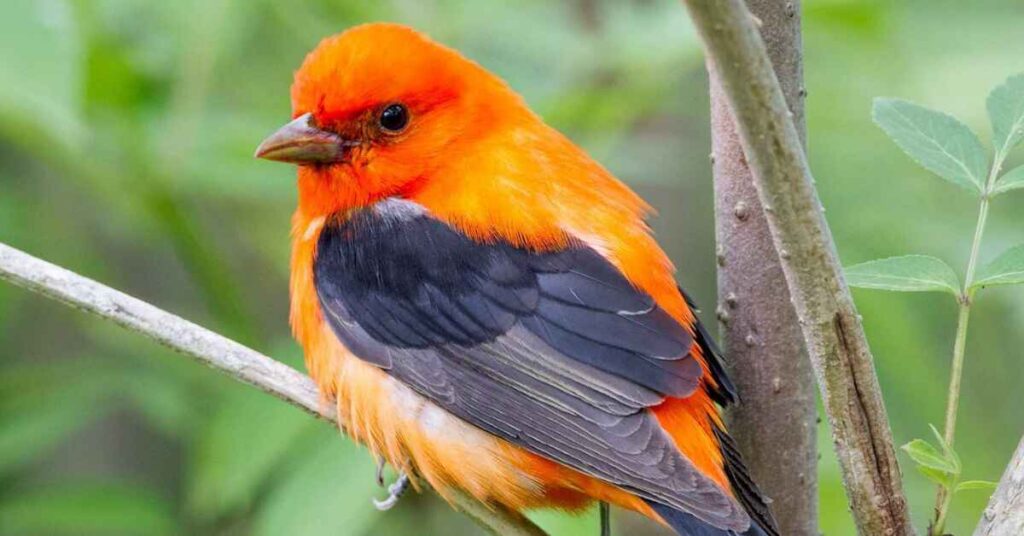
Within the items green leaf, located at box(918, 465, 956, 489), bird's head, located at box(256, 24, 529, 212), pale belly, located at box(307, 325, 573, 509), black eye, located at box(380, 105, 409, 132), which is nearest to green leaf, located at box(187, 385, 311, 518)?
pale belly, located at box(307, 325, 573, 509)

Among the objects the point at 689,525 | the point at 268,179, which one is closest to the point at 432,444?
the point at 689,525

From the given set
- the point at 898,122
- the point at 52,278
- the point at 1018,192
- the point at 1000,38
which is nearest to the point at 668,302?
the point at 898,122

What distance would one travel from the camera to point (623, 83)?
4.39 metres

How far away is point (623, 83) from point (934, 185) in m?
1.11

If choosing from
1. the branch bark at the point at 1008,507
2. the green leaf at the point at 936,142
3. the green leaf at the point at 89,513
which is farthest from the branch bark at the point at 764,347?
the green leaf at the point at 89,513

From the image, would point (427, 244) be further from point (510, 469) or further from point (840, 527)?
point (840, 527)

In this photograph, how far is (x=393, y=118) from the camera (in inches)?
153

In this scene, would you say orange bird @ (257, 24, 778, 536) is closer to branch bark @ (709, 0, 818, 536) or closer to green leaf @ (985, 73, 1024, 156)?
branch bark @ (709, 0, 818, 536)

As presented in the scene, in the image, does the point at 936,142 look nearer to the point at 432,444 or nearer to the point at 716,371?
the point at 716,371

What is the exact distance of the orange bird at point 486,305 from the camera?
3123 millimetres

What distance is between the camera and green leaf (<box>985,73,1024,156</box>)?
243 centimetres

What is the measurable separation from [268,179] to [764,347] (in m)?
1.81

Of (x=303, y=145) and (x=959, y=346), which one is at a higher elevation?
(x=959, y=346)

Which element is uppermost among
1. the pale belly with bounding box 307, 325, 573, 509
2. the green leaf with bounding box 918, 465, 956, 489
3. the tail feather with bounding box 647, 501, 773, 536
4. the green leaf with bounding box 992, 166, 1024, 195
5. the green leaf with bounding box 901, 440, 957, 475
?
the green leaf with bounding box 992, 166, 1024, 195
